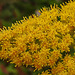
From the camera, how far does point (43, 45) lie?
3.61ft

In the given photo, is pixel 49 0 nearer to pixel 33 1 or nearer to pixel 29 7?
pixel 29 7

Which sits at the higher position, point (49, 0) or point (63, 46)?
point (49, 0)

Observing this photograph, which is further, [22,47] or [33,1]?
[33,1]

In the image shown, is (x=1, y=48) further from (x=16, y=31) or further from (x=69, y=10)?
(x=69, y=10)

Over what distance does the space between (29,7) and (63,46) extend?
3.20 feet

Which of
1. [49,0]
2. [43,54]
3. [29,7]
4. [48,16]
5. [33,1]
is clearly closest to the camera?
[43,54]

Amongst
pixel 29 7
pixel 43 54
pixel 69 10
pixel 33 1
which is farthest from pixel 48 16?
pixel 33 1

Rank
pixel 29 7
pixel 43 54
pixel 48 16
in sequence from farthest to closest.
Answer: pixel 29 7 < pixel 48 16 < pixel 43 54

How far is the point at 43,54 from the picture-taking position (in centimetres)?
108

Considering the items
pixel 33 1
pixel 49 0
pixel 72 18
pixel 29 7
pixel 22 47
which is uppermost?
pixel 33 1

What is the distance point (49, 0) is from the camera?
58.3 inches

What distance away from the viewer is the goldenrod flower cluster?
3.59 feet

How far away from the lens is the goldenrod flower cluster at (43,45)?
109 centimetres

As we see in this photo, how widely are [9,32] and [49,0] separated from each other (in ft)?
1.63
